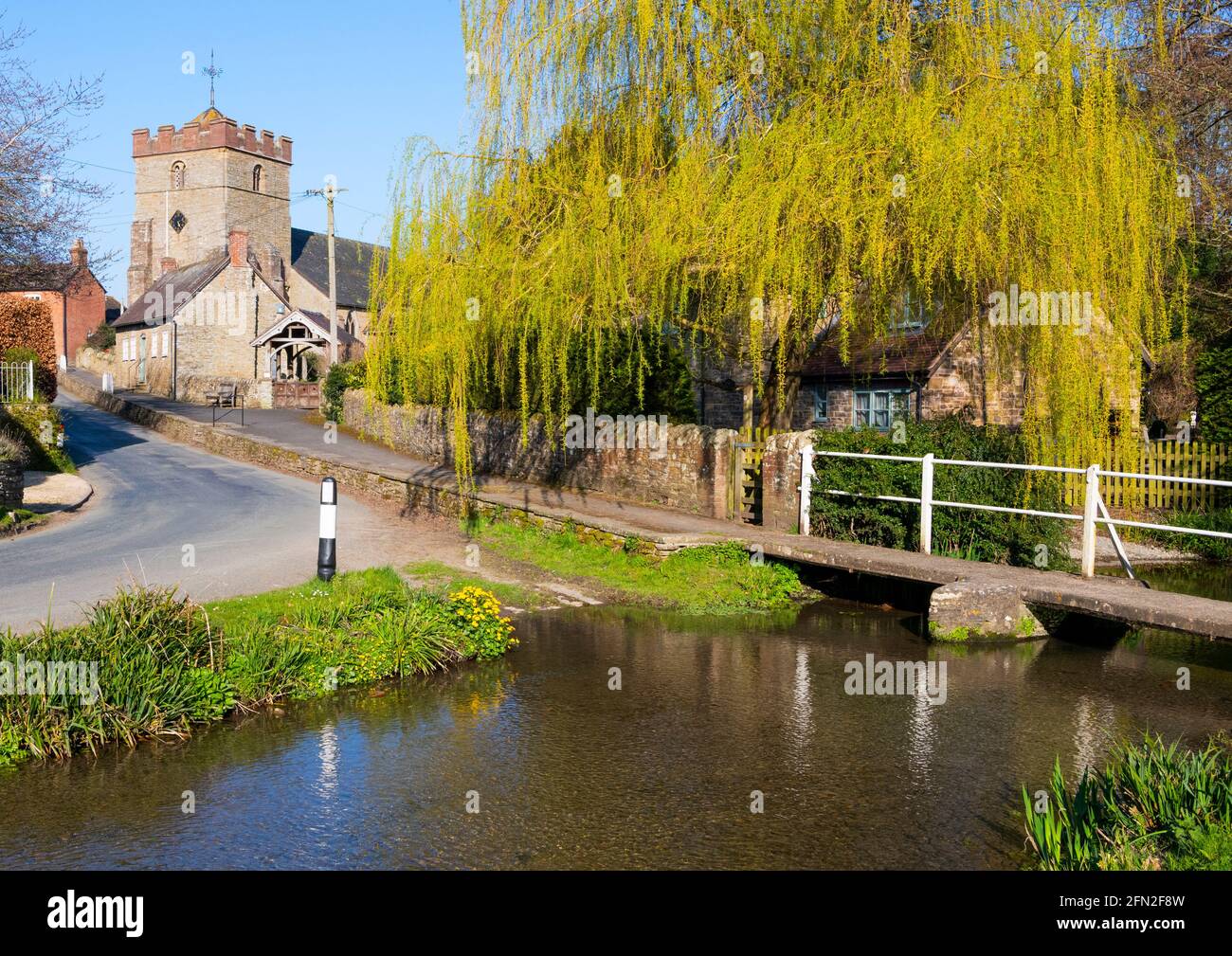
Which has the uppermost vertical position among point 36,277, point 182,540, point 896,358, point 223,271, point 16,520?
point 223,271

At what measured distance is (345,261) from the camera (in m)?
63.0

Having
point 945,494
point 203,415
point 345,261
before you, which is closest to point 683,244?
point 945,494

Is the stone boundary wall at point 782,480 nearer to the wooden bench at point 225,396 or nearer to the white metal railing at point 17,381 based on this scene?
the white metal railing at point 17,381

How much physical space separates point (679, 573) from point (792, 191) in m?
4.71

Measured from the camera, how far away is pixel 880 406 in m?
24.6

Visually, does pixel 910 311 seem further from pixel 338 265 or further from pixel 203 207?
pixel 203 207

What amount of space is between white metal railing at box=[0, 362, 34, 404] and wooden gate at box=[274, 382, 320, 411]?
15274 mm

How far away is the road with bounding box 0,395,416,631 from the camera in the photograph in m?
11.3

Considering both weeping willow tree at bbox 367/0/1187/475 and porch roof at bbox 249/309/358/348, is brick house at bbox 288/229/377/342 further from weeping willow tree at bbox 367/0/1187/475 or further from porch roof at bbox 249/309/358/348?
weeping willow tree at bbox 367/0/1187/475

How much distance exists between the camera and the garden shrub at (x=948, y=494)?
1270 centimetres

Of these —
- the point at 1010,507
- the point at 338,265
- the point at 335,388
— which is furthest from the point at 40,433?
the point at 338,265

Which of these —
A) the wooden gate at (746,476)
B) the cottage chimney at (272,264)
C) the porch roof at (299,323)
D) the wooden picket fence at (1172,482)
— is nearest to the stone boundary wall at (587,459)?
the wooden gate at (746,476)

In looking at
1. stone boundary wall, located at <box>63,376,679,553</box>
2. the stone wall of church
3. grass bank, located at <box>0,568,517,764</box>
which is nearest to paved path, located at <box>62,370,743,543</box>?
stone boundary wall, located at <box>63,376,679,553</box>
